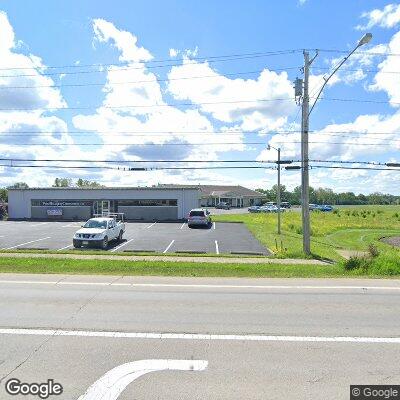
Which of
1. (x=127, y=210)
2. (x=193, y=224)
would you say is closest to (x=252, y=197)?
(x=127, y=210)

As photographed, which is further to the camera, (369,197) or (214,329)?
(369,197)

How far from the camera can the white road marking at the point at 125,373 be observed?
4.47m

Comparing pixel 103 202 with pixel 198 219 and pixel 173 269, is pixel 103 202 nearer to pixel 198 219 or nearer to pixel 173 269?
pixel 198 219

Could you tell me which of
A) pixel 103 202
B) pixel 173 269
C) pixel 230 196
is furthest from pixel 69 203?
pixel 230 196

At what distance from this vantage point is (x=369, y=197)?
161125 mm

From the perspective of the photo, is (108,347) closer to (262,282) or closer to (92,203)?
(262,282)

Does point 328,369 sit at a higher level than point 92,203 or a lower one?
lower

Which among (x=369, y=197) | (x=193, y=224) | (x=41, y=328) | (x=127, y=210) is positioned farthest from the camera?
(x=369, y=197)

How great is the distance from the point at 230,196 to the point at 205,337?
3489 inches

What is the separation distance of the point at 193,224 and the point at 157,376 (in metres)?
28.3

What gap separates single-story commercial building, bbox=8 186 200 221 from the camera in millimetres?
41625
